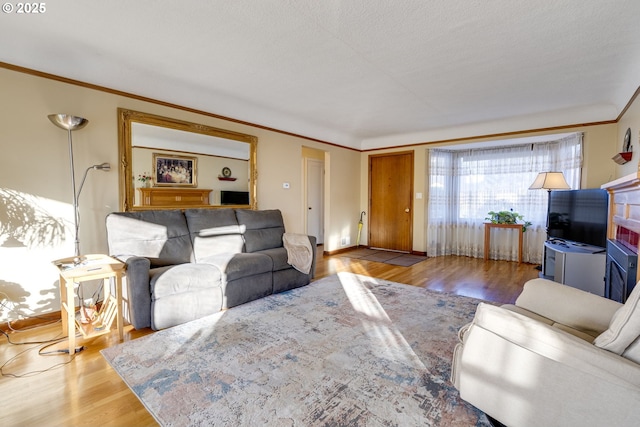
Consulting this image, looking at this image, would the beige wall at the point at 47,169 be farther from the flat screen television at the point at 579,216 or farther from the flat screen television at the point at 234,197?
the flat screen television at the point at 579,216

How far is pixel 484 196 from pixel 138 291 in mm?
5868

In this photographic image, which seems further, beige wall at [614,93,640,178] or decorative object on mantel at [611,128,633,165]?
decorative object on mantel at [611,128,633,165]

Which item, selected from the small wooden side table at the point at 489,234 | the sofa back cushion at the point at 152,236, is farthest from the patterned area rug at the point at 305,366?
the small wooden side table at the point at 489,234

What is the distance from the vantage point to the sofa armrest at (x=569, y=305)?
5.68ft

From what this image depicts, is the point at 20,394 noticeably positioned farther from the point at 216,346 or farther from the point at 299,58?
the point at 299,58

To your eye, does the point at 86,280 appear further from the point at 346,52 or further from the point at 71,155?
the point at 346,52

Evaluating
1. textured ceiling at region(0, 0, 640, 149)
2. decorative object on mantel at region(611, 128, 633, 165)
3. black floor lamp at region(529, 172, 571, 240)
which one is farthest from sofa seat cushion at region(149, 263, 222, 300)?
black floor lamp at region(529, 172, 571, 240)

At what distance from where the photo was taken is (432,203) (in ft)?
19.5

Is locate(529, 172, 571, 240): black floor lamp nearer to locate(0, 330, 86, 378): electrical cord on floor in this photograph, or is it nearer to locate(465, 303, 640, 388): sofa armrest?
locate(465, 303, 640, 388): sofa armrest

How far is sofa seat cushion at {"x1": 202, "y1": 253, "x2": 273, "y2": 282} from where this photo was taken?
3.12 meters

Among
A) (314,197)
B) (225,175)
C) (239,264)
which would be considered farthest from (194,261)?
(314,197)

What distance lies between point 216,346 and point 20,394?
113 cm

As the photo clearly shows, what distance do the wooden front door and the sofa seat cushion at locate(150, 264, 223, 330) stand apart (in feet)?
14.1

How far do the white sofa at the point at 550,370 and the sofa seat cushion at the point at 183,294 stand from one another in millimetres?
2232
